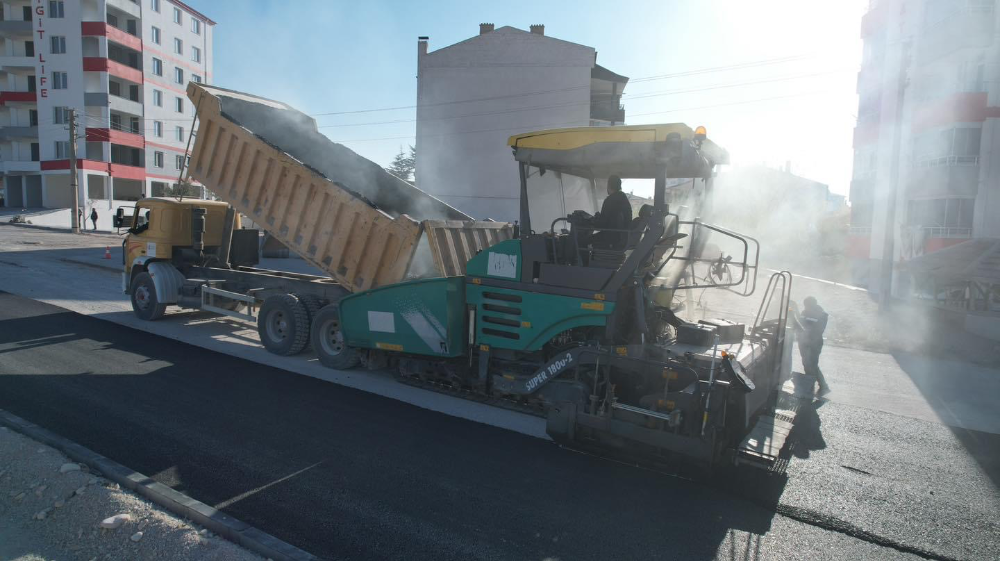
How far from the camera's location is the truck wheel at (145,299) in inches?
429

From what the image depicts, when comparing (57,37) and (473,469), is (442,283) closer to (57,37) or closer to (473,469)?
(473,469)

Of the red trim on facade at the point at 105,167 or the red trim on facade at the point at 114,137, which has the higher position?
the red trim on facade at the point at 114,137

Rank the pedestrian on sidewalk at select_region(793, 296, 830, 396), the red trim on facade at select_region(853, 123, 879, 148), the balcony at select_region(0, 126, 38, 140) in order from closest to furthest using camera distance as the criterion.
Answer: the pedestrian on sidewalk at select_region(793, 296, 830, 396)
the red trim on facade at select_region(853, 123, 879, 148)
the balcony at select_region(0, 126, 38, 140)

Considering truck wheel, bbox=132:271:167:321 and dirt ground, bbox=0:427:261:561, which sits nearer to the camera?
dirt ground, bbox=0:427:261:561

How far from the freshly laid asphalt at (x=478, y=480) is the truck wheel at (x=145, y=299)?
3298 mm

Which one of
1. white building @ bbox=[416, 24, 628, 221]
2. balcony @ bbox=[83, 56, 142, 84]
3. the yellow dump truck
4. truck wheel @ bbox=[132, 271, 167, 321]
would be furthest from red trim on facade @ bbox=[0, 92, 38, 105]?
truck wheel @ bbox=[132, 271, 167, 321]

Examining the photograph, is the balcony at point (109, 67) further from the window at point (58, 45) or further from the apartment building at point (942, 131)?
the apartment building at point (942, 131)

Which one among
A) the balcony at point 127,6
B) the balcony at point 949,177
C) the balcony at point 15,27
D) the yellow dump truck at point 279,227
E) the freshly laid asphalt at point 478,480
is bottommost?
the freshly laid asphalt at point 478,480

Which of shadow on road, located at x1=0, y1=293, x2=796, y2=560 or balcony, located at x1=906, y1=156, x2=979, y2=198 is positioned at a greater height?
balcony, located at x1=906, y1=156, x2=979, y2=198

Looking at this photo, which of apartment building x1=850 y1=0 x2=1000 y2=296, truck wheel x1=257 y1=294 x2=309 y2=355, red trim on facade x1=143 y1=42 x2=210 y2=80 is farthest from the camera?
red trim on facade x1=143 y1=42 x2=210 y2=80

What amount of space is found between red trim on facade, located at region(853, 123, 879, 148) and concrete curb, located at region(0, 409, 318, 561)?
100ft

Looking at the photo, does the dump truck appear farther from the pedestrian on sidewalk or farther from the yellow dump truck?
the pedestrian on sidewalk

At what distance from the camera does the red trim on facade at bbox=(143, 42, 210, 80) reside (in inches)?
1804

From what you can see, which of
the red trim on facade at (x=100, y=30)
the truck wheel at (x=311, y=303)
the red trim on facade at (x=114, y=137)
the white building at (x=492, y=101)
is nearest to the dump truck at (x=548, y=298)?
the truck wheel at (x=311, y=303)
